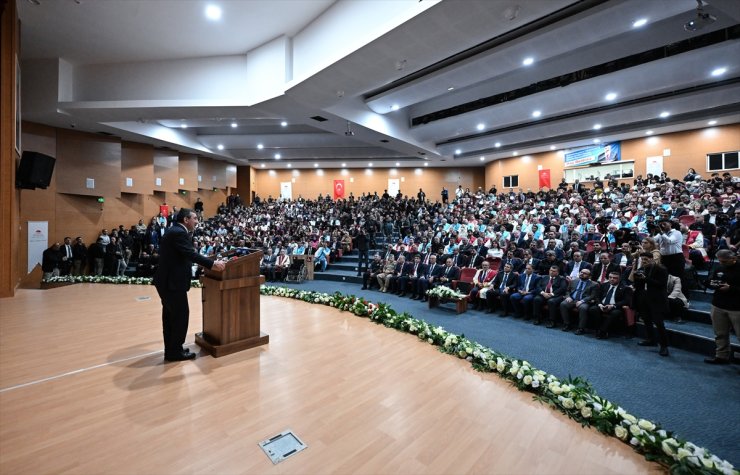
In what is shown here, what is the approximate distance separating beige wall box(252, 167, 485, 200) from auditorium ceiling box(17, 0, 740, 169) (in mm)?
8218

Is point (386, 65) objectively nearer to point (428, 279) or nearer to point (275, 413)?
point (428, 279)

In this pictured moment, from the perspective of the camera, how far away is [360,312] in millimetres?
5082

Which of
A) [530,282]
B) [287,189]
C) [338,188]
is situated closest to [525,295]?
[530,282]

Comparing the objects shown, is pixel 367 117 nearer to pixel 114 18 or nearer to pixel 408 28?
pixel 408 28

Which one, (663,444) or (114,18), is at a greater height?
(114,18)

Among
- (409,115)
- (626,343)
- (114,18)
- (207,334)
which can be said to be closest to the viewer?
(207,334)

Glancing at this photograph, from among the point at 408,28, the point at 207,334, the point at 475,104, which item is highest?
the point at 475,104

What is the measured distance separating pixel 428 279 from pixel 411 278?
466mm

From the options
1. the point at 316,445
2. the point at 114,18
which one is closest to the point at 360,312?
the point at 316,445

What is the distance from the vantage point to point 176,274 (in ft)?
10.0

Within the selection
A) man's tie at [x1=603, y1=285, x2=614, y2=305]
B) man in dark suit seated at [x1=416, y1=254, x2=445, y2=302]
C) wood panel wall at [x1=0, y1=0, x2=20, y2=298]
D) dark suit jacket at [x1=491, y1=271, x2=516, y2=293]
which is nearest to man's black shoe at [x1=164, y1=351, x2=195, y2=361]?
man in dark suit seated at [x1=416, y1=254, x2=445, y2=302]

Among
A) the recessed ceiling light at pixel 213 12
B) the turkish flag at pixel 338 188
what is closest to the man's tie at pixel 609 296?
the recessed ceiling light at pixel 213 12

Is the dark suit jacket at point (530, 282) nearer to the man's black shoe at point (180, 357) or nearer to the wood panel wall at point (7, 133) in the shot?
the man's black shoe at point (180, 357)

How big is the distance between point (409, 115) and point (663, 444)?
38.5 feet
